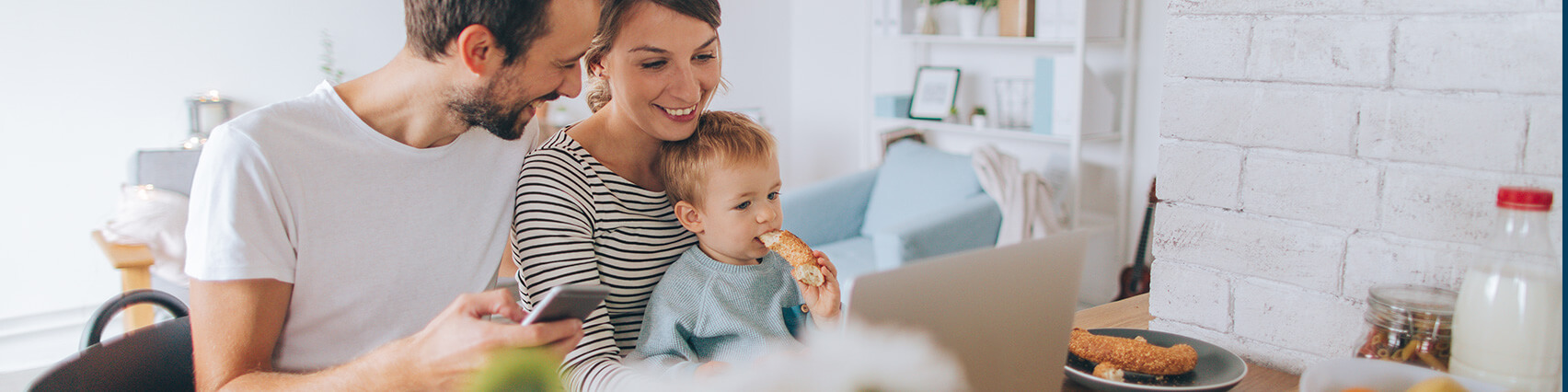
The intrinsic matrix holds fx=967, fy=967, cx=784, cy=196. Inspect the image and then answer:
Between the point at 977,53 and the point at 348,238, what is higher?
the point at 977,53

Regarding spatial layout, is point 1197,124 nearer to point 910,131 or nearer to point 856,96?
point 910,131

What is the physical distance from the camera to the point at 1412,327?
1.00m

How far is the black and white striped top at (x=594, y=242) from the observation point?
1135 mm

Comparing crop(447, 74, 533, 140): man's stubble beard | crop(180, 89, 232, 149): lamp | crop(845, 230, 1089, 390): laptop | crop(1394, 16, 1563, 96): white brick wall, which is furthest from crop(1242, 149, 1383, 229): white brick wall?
crop(180, 89, 232, 149): lamp

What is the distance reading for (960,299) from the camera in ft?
2.32

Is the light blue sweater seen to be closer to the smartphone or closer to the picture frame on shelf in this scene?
the smartphone

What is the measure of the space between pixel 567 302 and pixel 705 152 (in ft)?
1.60

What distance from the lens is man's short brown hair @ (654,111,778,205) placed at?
1.29m

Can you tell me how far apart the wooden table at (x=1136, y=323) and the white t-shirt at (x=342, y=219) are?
840 millimetres

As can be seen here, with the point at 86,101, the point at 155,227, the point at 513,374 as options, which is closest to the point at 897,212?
the point at 155,227

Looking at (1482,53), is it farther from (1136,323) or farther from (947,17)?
(947,17)

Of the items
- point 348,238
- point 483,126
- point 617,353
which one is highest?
point 483,126

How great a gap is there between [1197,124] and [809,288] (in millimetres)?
532

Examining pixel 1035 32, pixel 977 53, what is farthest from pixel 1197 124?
pixel 977 53
